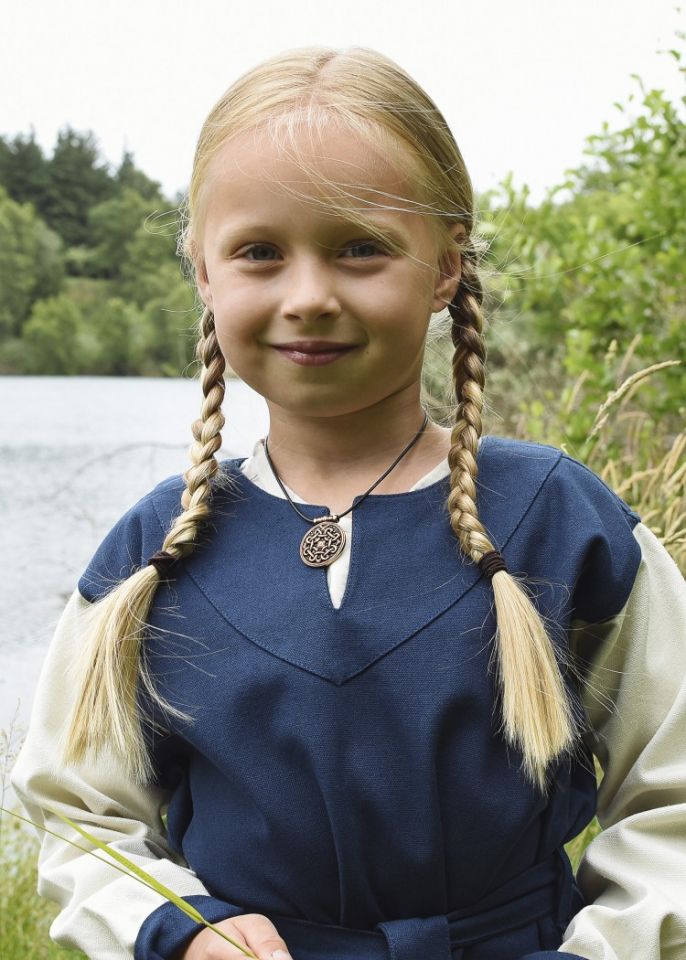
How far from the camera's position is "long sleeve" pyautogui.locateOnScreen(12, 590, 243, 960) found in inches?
54.6

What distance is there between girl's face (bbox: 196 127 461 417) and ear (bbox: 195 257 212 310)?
79 mm

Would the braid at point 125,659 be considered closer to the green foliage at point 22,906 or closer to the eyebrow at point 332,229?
the eyebrow at point 332,229

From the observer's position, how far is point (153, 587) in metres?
1.46

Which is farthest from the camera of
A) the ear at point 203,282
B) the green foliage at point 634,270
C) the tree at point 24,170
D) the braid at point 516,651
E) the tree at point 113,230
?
the tree at point 24,170

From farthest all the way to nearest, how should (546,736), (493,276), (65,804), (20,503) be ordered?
1. (20,503)
2. (493,276)
3. (65,804)
4. (546,736)

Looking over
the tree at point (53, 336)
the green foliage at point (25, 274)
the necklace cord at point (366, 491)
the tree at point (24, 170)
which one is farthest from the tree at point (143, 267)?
the necklace cord at point (366, 491)

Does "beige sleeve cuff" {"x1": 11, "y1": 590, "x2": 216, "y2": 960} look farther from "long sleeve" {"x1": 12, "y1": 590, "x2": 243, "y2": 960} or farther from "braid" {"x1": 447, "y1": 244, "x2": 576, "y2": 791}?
"braid" {"x1": 447, "y1": 244, "x2": 576, "y2": 791}

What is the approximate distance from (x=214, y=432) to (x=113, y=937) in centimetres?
68

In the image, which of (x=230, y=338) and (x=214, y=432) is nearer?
(x=230, y=338)

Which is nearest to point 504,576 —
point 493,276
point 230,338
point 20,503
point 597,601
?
point 597,601

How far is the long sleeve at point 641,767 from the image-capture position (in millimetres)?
1349

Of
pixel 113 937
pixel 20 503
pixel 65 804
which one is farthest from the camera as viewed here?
pixel 20 503

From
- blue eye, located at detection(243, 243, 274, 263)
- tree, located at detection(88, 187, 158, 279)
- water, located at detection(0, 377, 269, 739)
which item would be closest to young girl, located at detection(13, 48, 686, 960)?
blue eye, located at detection(243, 243, 274, 263)

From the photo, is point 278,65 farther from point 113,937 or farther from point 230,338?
point 113,937
